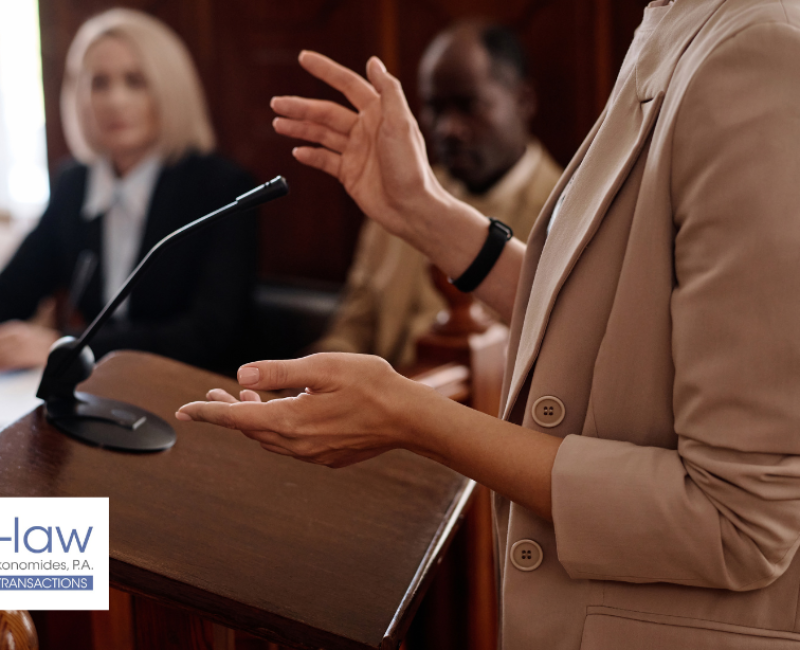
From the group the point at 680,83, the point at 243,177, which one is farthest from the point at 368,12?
the point at 680,83

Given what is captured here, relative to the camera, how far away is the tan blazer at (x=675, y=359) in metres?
0.58

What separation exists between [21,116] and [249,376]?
3.77 meters

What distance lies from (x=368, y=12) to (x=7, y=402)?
74.6 inches

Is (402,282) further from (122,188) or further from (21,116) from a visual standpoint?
(21,116)

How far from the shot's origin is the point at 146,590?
63 cm

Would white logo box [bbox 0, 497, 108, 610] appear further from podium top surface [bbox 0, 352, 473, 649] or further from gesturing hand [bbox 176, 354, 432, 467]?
gesturing hand [bbox 176, 354, 432, 467]

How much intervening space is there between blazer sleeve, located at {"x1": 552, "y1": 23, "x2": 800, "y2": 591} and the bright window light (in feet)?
11.6

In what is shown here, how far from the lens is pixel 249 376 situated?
66cm

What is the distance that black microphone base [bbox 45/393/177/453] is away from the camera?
0.80m

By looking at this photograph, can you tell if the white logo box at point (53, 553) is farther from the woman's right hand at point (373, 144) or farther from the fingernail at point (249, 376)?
the woman's right hand at point (373, 144)

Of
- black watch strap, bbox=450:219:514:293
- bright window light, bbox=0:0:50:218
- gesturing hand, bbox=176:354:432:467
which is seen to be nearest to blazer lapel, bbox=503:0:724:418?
gesturing hand, bbox=176:354:432:467

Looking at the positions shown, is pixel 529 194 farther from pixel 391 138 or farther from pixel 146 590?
pixel 146 590

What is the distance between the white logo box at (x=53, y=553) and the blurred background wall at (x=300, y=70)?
2.27 meters

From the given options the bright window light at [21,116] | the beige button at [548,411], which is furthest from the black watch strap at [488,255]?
the bright window light at [21,116]
